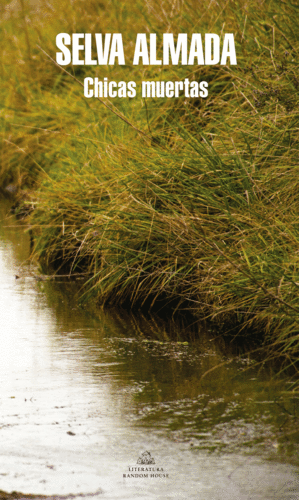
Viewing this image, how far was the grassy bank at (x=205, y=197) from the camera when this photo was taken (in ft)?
14.6

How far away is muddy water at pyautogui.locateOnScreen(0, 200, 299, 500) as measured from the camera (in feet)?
9.37

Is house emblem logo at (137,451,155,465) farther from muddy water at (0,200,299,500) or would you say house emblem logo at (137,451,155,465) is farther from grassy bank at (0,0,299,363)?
grassy bank at (0,0,299,363)

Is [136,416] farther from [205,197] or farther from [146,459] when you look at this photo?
[205,197]

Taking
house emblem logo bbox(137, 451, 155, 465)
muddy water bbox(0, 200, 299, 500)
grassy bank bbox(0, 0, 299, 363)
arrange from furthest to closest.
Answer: grassy bank bbox(0, 0, 299, 363)
house emblem logo bbox(137, 451, 155, 465)
muddy water bbox(0, 200, 299, 500)

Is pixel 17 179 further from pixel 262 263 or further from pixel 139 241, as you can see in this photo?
pixel 262 263

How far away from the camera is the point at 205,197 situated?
16.8 feet

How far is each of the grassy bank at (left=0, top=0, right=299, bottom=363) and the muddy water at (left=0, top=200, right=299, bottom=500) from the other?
32 centimetres

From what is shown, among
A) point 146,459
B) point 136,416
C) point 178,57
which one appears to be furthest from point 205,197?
point 146,459

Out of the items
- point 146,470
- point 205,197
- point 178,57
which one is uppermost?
point 178,57

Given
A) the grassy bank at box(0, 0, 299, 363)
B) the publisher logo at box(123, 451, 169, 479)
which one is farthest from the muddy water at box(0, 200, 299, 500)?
the grassy bank at box(0, 0, 299, 363)

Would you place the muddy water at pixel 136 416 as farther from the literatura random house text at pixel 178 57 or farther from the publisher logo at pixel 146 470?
the literatura random house text at pixel 178 57

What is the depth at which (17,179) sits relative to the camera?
9.96 m

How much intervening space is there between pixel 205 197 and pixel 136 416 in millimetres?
1966

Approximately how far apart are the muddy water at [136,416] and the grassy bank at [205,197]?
32 centimetres
